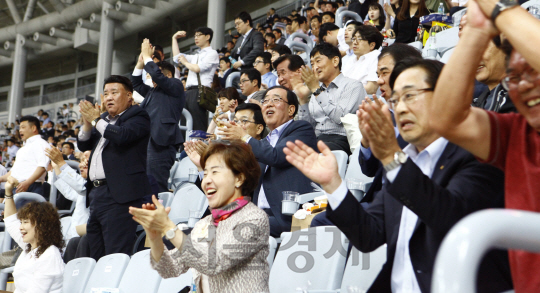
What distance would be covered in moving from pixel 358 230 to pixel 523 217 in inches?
39.6

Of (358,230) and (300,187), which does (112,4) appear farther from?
(358,230)

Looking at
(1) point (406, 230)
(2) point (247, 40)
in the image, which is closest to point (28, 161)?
(2) point (247, 40)

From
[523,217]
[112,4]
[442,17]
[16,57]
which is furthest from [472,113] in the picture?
[16,57]

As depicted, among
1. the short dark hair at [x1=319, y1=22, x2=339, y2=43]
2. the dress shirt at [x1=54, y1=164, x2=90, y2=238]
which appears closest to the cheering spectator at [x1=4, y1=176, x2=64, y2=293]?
the dress shirt at [x1=54, y1=164, x2=90, y2=238]

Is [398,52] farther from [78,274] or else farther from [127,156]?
[78,274]

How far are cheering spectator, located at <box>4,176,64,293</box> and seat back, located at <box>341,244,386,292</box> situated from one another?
202cm

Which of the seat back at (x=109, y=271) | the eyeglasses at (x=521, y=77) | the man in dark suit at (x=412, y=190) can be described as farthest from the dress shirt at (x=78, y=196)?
the eyeglasses at (x=521, y=77)

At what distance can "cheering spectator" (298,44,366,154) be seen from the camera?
370 cm

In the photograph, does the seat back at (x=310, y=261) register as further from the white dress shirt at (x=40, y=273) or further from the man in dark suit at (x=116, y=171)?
Result: the white dress shirt at (x=40, y=273)

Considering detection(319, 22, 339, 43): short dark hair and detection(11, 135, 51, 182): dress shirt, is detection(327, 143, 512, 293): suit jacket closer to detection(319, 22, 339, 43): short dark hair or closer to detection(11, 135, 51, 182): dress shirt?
detection(11, 135, 51, 182): dress shirt

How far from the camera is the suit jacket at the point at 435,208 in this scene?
4.46ft

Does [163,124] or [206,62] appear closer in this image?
[163,124]

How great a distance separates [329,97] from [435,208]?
248 cm

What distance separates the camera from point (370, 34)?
178 inches
